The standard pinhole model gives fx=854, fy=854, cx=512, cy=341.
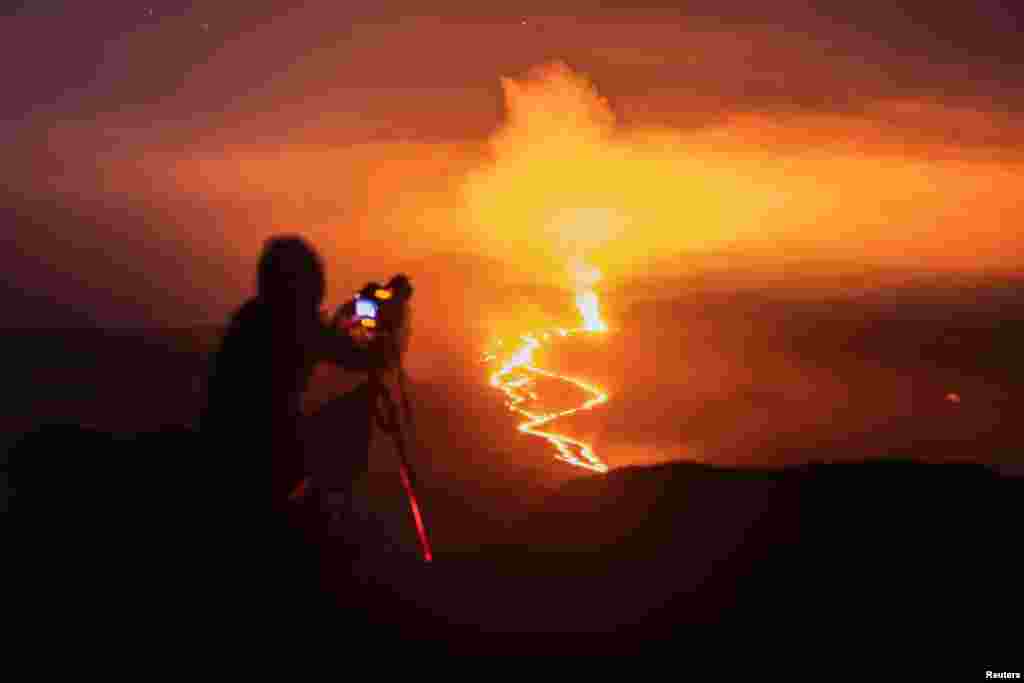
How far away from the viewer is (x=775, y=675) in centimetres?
623

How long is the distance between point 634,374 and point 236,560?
407ft

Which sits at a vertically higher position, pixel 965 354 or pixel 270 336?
pixel 965 354

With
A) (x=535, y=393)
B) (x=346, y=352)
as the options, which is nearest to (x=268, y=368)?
(x=346, y=352)

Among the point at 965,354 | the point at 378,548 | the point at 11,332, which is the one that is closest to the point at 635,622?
the point at 378,548

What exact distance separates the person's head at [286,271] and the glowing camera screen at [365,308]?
145 centimetres

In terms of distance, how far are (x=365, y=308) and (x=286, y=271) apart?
161 cm

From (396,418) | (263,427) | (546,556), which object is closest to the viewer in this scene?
(263,427)

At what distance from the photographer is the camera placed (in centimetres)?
674

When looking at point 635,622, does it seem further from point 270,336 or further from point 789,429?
point 789,429

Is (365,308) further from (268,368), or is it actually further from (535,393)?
(535,393)

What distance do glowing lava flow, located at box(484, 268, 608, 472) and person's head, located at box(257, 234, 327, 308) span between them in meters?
43.8

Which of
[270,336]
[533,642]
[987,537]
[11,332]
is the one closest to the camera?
[270,336]

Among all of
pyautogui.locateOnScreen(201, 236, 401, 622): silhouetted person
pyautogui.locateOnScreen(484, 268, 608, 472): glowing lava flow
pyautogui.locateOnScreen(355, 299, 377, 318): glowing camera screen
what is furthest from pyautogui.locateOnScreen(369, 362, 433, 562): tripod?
pyautogui.locateOnScreen(484, 268, 608, 472): glowing lava flow

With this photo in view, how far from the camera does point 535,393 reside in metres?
97.4
